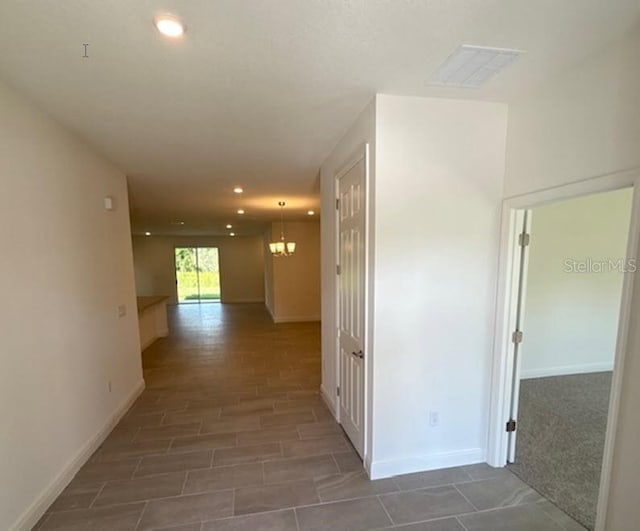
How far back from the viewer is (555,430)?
9.64 ft

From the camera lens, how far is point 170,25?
1.38 metres

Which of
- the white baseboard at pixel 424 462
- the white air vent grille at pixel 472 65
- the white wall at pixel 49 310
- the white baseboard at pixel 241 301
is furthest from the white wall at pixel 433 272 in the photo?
the white baseboard at pixel 241 301

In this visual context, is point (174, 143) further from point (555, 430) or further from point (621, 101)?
point (555, 430)

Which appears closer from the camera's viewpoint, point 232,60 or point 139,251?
point 232,60

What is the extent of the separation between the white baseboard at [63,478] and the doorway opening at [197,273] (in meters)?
9.47

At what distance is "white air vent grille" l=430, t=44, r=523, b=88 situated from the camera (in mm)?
1641

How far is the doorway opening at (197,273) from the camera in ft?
40.1

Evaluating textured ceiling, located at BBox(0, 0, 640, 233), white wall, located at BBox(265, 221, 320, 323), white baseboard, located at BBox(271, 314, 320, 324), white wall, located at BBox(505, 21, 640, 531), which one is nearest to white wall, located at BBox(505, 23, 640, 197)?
white wall, located at BBox(505, 21, 640, 531)

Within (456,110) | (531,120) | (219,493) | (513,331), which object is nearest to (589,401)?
(513,331)

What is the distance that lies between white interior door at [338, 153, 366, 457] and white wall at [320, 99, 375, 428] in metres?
0.14

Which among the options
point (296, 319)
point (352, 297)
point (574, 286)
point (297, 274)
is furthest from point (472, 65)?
point (296, 319)

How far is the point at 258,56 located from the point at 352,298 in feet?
6.01

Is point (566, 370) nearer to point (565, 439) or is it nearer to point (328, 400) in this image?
point (565, 439)

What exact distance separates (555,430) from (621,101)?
2801mm
